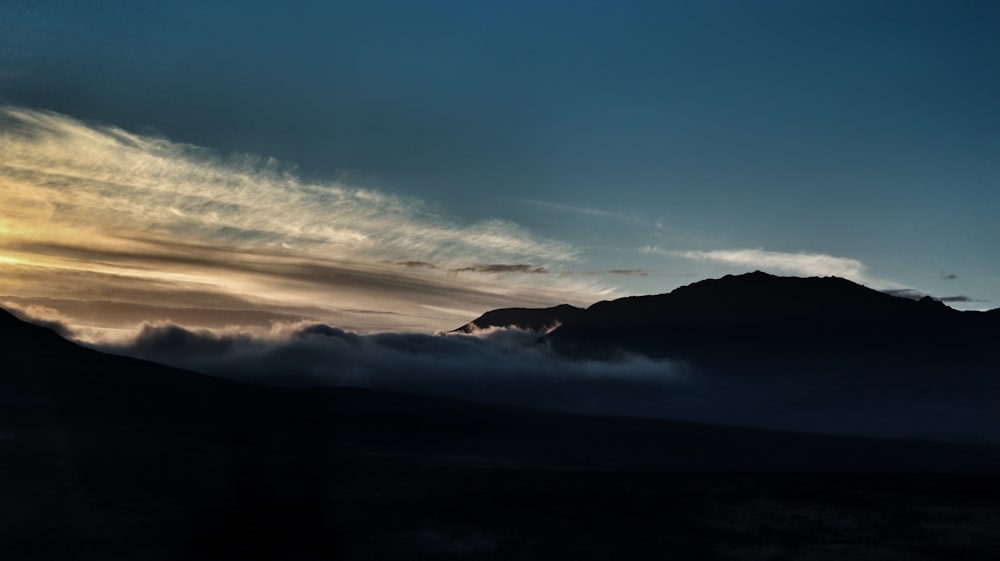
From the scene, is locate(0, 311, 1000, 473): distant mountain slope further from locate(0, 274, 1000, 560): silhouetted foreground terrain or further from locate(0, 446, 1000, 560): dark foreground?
locate(0, 446, 1000, 560): dark foreground

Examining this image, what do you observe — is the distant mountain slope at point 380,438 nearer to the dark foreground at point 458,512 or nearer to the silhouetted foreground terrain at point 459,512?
the dark foreground at point 458,512

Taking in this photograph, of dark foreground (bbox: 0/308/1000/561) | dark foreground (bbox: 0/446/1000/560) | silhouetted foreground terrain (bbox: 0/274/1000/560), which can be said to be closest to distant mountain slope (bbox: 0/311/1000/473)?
dark foreground (bbox: 0/308/1000/561)

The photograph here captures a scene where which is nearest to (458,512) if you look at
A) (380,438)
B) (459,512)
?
(459,512)

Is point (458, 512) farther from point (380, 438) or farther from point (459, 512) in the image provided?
point (380, 438)

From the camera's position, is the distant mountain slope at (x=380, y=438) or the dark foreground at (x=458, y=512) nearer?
the dark foreground at (x=458, y=512)

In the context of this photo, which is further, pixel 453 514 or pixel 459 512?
pixel 459 512

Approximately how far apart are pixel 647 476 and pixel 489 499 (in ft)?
50.0

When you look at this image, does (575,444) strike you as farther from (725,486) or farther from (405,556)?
(405,556)

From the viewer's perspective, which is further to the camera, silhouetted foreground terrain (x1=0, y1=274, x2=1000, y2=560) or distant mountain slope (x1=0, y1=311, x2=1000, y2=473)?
distant mountain slope (x1=0, y1=311, x2=1000, y2=473)

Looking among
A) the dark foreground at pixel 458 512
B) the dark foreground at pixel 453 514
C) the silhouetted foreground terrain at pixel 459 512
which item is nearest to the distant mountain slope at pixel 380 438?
the dark foreground at pixel 458 512

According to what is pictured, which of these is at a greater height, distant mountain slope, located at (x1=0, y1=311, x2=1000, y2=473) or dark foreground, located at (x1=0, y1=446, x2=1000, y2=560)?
dark foreground, located at (x1=0, y1=446, x2=1000, y2=560)

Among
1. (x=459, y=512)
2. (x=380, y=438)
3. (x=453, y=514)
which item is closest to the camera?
(x=453, y=514)

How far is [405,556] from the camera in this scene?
118 feet

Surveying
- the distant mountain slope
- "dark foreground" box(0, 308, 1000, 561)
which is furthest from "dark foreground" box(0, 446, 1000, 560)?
the distant mountain slope
